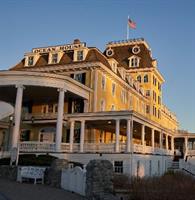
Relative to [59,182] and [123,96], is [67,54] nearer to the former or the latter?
[123,96]

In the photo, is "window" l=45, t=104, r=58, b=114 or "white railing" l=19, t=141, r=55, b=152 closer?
"white railing" l=19, t=141, r=55, b=152

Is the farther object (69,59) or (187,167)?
(69,59)

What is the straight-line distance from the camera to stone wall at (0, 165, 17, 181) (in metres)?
20.5

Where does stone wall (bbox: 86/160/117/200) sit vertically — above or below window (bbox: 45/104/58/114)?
below

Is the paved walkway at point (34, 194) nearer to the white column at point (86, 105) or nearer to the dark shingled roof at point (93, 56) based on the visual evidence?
the white column at point (86, 105)

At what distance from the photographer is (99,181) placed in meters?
14.2

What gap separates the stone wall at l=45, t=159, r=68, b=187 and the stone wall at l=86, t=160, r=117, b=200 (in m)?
3.76

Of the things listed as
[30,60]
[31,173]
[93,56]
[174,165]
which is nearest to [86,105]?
[93,56]

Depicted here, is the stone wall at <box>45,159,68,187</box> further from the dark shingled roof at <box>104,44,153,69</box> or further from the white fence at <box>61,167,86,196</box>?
the dark shingled roof at <box>104,44,153,69</box>

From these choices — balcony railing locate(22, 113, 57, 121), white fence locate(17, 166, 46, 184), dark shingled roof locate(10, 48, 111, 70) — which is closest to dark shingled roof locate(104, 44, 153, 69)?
dark shingled roof locate(10, 48, 111, 70)

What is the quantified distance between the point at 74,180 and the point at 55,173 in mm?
2077

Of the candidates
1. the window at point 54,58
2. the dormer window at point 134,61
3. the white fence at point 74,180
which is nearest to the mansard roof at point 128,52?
the dormer window at point 134,61

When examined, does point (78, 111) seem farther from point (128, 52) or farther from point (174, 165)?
point (128, 52)

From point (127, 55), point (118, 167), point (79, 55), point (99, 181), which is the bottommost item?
point (99, 181)
